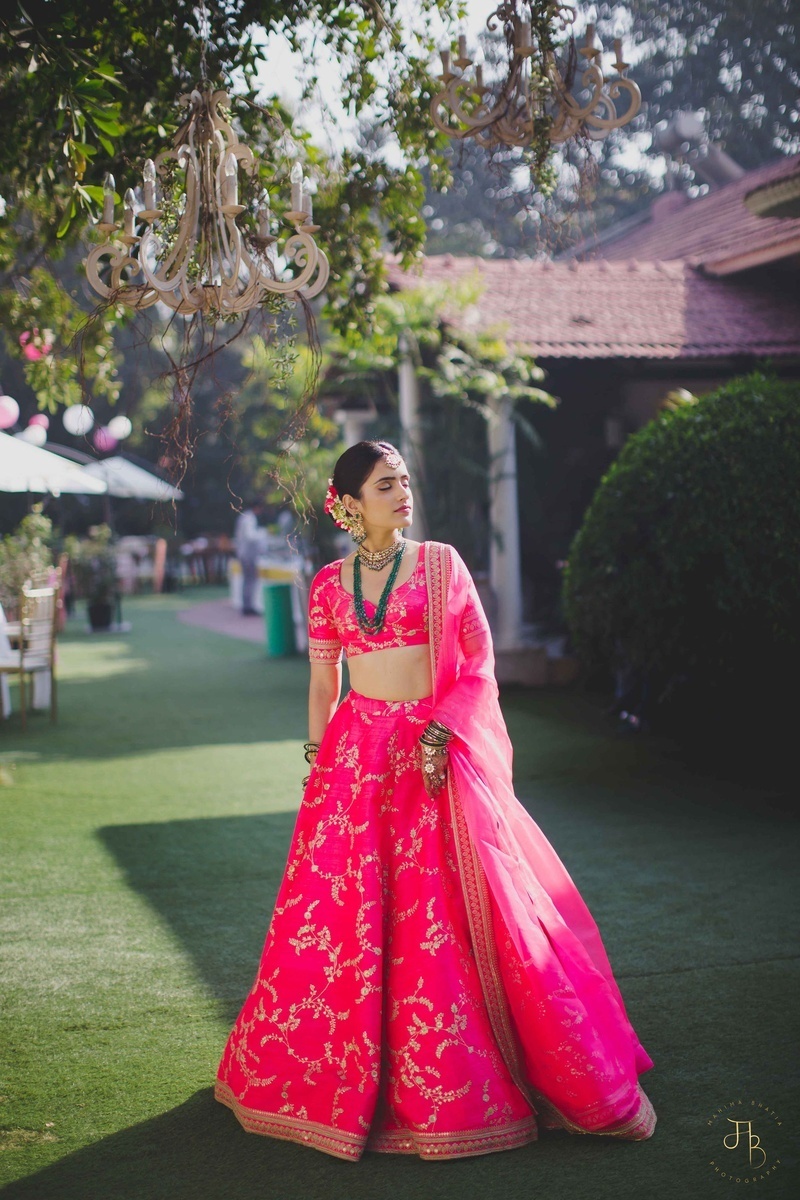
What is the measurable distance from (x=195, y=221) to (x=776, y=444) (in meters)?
4.34

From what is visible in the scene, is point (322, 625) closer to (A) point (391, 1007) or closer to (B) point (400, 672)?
(B) point (400, 672)

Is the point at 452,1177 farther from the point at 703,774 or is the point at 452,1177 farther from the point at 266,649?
the point at 266,649

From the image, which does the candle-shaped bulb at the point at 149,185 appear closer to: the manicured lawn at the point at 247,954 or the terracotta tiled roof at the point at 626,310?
Result: the manicured lawn at the point at 247,954

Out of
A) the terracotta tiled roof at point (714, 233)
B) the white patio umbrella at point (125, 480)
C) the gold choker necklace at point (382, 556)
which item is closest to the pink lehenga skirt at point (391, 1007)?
the gold choker necklace at point (382, 556)

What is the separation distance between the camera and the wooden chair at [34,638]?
916 centimetres

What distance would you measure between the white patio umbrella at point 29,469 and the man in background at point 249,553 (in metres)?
6.93

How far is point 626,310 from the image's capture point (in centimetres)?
1171

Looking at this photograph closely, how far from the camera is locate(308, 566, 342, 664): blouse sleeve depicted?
3426mm

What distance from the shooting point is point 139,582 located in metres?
27.0

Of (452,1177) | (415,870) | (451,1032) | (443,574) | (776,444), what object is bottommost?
(452,1177)

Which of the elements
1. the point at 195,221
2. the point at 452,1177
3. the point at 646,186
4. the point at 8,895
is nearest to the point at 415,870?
the point at 452,1177

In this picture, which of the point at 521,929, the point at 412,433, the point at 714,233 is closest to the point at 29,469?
the point at 412,433

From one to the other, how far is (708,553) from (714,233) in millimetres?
9435

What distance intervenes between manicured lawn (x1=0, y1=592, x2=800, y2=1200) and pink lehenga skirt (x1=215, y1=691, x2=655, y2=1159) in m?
0.08
